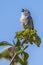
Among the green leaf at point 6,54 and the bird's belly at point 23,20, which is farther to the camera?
the bird's belly at point 23,20

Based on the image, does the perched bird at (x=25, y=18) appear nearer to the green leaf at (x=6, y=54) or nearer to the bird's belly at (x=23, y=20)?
the bird's belly at (x=23, y=20)

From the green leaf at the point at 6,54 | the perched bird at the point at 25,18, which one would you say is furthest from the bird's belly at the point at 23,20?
the green leaf at the point at 6,54

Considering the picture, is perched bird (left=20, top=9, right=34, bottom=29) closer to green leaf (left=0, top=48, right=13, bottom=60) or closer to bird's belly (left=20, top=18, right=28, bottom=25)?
bird's belly (left=20, top=18, right=28, bottom=25)

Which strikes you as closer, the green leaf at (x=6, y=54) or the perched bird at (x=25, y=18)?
the green leaf at (x=6, y=54)

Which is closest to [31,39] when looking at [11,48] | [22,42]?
[22,42]

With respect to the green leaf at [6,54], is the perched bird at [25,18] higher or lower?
higher

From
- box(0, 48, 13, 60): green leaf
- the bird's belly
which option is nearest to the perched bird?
the bird's belly

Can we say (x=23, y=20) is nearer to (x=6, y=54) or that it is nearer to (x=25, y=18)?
(x=25, y=18)

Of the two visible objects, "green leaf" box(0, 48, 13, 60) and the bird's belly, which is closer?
"green leaf" box(0, 48, 13, 60)

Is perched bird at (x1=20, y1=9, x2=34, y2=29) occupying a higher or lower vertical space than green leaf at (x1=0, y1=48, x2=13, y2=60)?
higher

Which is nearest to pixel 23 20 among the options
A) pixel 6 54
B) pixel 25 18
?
pixel 25 18

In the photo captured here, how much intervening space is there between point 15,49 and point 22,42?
0.30 metres

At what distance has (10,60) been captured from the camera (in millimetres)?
6535

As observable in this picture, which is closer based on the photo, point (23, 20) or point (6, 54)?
point (6, 54)
